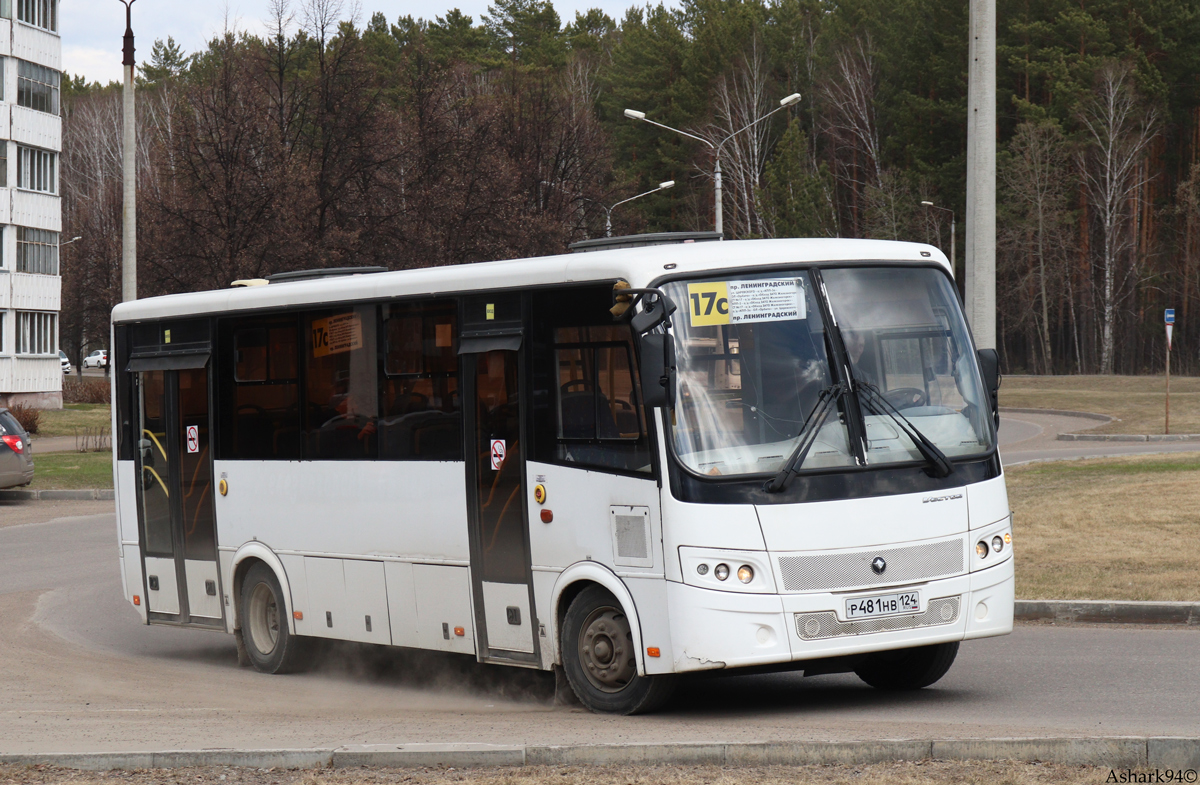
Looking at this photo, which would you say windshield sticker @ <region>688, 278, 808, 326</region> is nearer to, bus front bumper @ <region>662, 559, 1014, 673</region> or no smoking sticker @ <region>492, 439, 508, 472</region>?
bus front bumper @ <region>662, 559, 1014, 673</region>

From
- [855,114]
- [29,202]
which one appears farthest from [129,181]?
[855,114]

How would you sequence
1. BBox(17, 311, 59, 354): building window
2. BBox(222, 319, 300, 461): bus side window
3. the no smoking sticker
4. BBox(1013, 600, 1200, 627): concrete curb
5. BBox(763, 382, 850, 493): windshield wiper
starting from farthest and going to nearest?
BBox(17, 311, 59, 354): building window → BBox(1013, 600, 1200, 627): concrete curb → BBox(222, 319, 300, 461): bus side window → the no smoking sticker → BBox(763, 382, 850, 493): windshield wiper

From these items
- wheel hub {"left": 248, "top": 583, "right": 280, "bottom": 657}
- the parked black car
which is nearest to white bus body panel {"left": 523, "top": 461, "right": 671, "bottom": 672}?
wheel hub {"left": 248, "top": 583, "right": 280, "bottom": 657}

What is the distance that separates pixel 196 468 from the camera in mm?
12484

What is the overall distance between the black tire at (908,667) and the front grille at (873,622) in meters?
0.64

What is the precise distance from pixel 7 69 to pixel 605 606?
2383 inches

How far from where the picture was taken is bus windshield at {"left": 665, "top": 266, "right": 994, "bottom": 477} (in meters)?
8.42

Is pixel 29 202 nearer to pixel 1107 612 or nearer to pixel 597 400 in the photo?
pixel 1107 612

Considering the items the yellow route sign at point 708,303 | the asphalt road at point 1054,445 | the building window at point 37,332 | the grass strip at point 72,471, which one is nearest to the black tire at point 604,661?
the yellow route sign at point 708,303

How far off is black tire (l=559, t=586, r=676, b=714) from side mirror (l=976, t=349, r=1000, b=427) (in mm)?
2575

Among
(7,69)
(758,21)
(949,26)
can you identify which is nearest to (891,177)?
(949,26)

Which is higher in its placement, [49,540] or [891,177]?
[891,177]

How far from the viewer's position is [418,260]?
5425 centimetres

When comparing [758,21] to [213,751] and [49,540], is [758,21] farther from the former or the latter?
[213,751]
